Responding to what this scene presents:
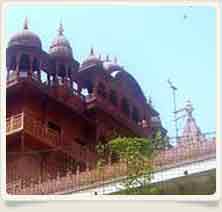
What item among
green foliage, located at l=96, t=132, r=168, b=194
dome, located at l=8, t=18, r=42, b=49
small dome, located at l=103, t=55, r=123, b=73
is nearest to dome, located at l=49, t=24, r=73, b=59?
dome, located at l=8, t=18, r=42, b=49

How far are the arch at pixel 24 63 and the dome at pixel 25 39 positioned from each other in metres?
0.11

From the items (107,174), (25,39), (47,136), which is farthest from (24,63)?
(107,174)

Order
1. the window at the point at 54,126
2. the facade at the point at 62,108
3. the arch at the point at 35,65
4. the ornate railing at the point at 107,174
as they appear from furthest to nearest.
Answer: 1. the arch at the point at 35,65
2. the window at the point at 54,126
3. the facade at the point at 62,108
4. the ornate railing at the point at 107,174

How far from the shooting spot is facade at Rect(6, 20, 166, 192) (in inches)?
248

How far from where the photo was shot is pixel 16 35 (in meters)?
6.32

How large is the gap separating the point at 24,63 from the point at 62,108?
375 millimetres

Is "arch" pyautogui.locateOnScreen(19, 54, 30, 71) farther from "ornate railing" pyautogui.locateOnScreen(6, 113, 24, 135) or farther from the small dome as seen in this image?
the small dome

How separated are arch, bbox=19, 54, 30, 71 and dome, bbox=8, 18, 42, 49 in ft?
0.38

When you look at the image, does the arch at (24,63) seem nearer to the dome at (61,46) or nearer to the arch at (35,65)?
the arch at (35,65)

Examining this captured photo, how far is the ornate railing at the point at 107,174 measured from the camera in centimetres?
611

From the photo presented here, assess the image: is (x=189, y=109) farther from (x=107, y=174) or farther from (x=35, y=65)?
(x=35, y=65)

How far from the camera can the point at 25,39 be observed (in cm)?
632

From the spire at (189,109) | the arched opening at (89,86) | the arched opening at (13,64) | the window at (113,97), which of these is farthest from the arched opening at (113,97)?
the arched opening at (13,64)

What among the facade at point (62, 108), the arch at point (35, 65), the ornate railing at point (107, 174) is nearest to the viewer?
the ornate railing at point (107, 174)
